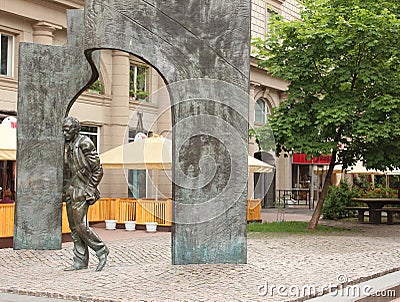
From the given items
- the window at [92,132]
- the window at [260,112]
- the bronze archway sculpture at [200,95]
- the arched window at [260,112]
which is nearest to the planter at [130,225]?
the window at [92,132]

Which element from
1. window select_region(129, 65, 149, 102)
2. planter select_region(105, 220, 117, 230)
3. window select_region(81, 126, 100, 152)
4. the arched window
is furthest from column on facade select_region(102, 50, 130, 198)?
the arched window

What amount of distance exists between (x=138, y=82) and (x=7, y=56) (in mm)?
7644

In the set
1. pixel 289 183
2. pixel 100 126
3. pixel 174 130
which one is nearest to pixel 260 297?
pixel 174 130

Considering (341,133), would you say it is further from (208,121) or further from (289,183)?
(289,183)

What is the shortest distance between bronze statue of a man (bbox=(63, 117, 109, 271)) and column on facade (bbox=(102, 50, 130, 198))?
17907mm

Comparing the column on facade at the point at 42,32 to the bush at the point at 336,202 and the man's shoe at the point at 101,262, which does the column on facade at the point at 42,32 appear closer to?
the bush at the point at 336,202

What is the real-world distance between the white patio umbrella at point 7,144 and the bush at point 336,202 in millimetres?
14726

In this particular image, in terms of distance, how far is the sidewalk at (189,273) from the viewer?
981 cm

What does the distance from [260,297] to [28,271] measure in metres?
4.53

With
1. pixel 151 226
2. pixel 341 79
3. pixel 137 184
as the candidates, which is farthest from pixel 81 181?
pixel 137 184

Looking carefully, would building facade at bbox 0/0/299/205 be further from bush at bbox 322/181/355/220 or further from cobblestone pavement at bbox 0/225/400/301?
cobblestone pavement at bbox 0/225/400/301

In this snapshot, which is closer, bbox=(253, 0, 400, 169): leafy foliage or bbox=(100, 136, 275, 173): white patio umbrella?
bbox=(253, 0, 400, 169): leafy foliage

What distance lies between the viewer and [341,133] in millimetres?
20531

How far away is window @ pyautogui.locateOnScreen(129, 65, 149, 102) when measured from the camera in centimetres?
3134
